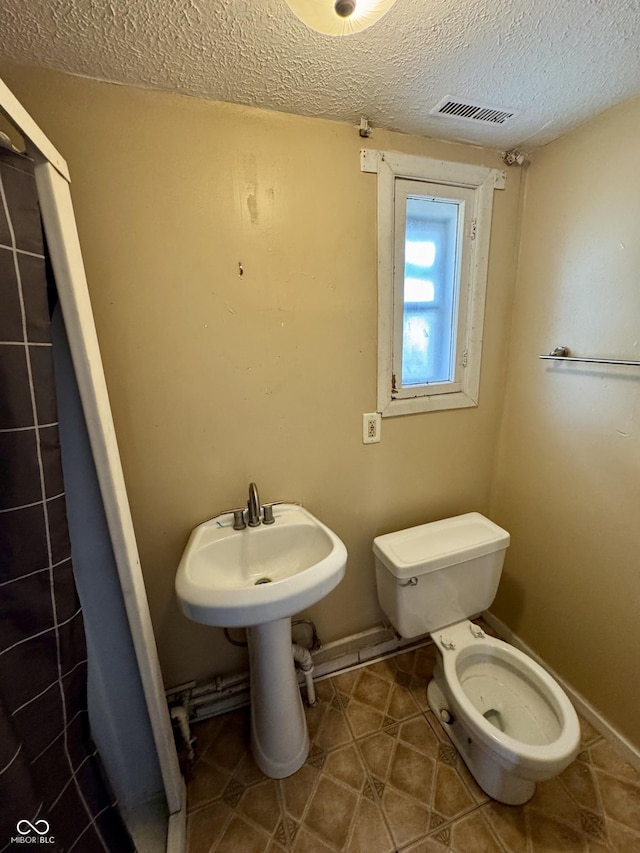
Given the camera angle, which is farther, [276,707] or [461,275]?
[461,275]

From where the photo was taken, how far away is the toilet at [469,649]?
1103mm

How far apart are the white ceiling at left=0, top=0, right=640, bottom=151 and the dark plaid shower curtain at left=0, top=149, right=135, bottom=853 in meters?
0.43

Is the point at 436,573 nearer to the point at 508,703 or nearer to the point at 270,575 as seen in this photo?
the point at 508,703

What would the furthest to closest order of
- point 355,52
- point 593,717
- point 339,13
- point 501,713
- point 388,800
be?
point 593,717 < point 501,713 < point 388,800 < point 355,52 < point 339,13

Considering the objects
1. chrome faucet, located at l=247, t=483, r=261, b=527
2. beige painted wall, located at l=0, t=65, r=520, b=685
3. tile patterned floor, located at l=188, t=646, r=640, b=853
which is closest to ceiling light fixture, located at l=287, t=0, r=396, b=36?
beige painted wall, located at l=0, t=65, r=520, b=685

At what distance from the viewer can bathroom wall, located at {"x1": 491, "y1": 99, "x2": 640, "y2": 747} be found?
3.77ft

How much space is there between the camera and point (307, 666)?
1.38m

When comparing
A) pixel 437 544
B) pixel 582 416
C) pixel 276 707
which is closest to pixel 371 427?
pixel 437 544

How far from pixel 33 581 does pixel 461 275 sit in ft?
5.35

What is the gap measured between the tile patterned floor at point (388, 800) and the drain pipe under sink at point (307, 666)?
0.19 feet

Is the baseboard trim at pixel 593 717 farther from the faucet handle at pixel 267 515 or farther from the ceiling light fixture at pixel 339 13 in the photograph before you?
the ceiling light fixture at pixel 339 13

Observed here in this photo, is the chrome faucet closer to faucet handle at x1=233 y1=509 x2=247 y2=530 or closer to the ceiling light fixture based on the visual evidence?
faucet handle at x1=233 y1=509 x2=247 y2=530

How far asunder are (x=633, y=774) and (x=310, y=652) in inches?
46.2

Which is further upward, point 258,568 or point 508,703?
point 258,568
